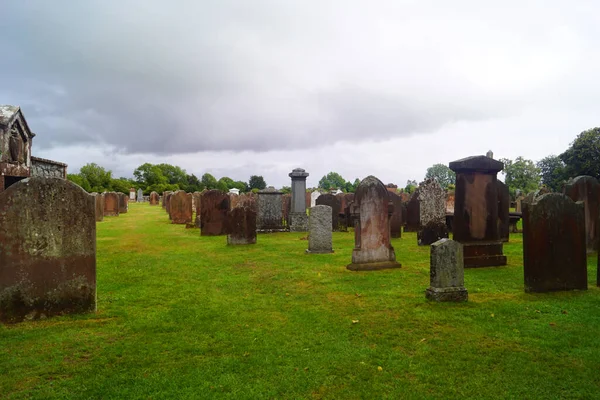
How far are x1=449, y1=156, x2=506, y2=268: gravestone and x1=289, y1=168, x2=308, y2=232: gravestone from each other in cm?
1027

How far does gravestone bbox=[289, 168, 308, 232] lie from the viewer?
19203 mm

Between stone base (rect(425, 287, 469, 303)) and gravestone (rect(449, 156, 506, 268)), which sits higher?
gravestone (rect(449, 156, 506, 268))

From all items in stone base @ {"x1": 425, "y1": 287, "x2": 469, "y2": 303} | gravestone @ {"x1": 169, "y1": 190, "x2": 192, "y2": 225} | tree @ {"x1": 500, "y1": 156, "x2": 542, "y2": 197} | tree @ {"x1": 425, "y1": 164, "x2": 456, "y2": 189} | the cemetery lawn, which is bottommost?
the cemetery lawn

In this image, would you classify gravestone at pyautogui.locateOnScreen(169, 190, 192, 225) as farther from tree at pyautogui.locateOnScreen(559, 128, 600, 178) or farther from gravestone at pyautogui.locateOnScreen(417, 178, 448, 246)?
tree at pyautogui.locateOnScreen(559, 128, 600, 178)

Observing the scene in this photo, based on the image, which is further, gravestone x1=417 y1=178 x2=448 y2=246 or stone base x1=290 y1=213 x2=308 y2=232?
stone base x1=290 y1=213 x2=308 y2=232

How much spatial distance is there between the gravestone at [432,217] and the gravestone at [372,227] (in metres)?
4.28

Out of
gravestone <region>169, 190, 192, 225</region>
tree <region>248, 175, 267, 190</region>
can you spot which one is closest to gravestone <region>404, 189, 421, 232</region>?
gravestone <region>169, 190, 192, 225</region>

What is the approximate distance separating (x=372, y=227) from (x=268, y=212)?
33.2 ft

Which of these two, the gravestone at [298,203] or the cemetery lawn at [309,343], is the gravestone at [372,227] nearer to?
the cemetery lawn at [309,343]

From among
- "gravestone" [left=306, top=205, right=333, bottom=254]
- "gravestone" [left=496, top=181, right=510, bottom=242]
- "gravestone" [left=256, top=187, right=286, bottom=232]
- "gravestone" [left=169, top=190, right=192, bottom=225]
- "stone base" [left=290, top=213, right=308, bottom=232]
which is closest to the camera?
"gravestone" [left=306, top=205, right=333, bottom=254]

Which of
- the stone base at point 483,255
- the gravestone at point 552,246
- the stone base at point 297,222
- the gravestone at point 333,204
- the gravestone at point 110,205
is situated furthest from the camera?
the gravestone at point 110,205

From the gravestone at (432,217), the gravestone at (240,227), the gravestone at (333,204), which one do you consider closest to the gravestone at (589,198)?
the gravestone at (432,217)

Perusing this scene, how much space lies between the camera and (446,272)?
21.1ft

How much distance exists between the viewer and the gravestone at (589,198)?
1071 centimetres
